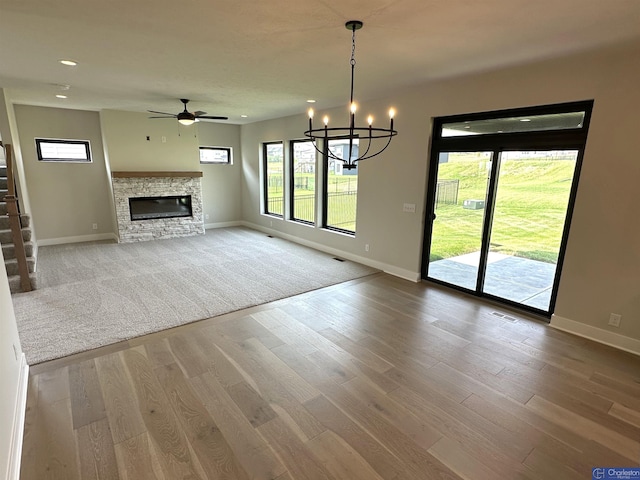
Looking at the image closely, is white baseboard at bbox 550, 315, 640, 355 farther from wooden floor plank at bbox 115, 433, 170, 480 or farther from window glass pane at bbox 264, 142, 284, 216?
window glass pane at bbox 264, 142, 284, 216

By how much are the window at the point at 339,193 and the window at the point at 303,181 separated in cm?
29

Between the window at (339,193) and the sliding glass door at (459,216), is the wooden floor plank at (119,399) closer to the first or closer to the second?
the sliding glass door at (459,216)

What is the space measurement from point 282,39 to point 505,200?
3016 millimetres

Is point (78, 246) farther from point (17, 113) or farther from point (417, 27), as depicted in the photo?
point (417, 27)

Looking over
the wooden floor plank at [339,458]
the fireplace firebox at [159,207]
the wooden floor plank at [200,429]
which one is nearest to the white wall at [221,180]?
the fireplace firebox at [159,207]

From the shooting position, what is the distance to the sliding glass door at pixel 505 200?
136 inches

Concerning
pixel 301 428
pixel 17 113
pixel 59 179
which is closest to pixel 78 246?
pixel 59 179

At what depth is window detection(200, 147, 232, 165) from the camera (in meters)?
8.12

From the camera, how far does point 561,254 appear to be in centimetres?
351

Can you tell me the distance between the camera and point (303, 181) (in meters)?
7.00

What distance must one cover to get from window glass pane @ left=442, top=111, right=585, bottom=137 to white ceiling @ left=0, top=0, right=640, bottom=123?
2.08ft

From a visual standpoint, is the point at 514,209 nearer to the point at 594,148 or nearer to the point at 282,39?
the point at 594,148

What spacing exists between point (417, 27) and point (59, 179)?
7019 mm

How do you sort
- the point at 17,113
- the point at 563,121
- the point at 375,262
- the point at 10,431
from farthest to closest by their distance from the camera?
the point at 17,113 < the point at 375,262 < the point at 563,121 < the point at 10,431
